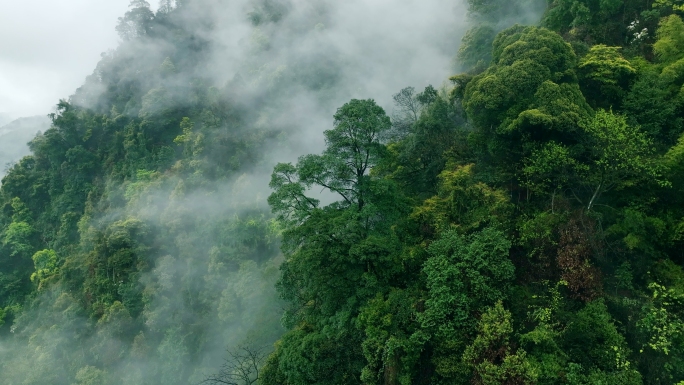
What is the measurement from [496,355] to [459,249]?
315cm

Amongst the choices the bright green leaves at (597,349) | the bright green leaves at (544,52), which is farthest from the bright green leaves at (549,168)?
the bright green leaves at (597,349)

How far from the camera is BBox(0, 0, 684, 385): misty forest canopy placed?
11.4 meters

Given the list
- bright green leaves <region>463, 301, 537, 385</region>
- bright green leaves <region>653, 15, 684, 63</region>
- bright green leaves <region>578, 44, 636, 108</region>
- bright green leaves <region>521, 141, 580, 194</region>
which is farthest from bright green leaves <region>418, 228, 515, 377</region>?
bright green leaves <region>653, 15, 684, 63</region>

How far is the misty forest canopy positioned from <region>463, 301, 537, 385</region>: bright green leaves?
2.1 inches

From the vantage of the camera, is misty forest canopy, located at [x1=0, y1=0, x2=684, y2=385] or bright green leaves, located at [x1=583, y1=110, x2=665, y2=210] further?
bright green leaves, located at [x1=583, y1=110, x2=665, y2=210]

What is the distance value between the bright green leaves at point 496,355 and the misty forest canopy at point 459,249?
0.18 feet

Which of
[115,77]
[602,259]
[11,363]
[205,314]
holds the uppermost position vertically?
[115,77]

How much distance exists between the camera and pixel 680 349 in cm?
1027

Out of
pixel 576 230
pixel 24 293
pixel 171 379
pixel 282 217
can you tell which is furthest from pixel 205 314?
pixel 576 230

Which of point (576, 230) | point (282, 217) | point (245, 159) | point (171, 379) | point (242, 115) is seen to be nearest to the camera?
point (576, 230)

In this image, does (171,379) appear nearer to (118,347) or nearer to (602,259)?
(118,347)

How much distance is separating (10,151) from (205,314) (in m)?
73.1

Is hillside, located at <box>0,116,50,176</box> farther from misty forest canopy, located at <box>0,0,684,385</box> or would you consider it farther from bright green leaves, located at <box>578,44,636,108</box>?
bright green leaves, located at <box>578,44,636,108</box>

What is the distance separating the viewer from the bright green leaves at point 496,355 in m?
10.2
